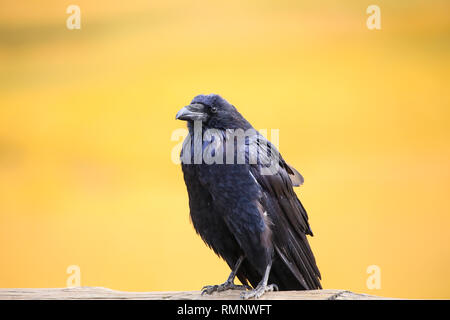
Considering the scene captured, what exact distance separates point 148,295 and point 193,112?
3.51ft

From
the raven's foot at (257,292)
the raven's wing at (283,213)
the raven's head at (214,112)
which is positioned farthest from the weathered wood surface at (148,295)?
the raven's head at (214,112)

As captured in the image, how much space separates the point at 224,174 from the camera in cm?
332

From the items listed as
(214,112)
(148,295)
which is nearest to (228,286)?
(148,295)

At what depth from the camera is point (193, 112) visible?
133 inches

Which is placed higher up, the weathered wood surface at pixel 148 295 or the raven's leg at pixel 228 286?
the raven's leg at pixel 228 286

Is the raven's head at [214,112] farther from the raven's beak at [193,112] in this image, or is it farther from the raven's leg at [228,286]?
the raven's leg at [228,286]

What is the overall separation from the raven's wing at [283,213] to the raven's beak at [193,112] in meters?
0.32

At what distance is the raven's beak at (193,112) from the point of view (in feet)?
11.0

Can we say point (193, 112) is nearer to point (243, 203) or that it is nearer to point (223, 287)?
point (243, 203)

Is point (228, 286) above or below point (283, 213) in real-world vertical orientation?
below

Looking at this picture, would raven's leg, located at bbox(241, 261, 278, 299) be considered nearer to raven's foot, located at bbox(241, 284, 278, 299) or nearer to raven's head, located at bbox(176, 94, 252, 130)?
raven's foot, located at bbox(241, 284, 278, 299)
